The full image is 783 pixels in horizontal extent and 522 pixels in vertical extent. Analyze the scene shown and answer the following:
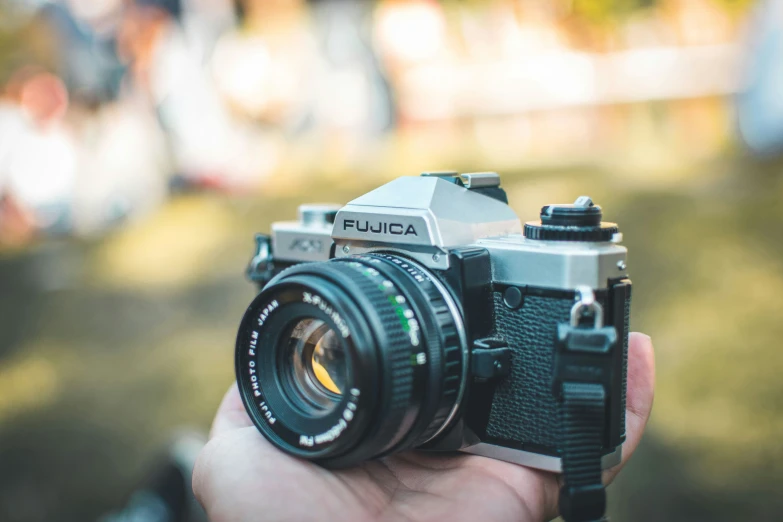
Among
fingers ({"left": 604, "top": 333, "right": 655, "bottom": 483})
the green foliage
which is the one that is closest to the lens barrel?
fingers ({"left": 604, "top": 333, "right": 655, "bottom": 483})

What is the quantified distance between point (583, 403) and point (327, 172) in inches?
104

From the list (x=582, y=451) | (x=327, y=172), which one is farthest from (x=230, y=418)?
(x=327, y=172)

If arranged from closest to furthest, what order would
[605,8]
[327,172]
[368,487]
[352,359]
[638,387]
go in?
[352,359], [368,487], [638,387], [605,8], [327,172]

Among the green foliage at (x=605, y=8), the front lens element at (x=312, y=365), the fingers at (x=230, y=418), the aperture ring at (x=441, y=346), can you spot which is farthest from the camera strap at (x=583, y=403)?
the green foliage at (x=605, y=8)

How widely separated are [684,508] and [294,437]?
4.54ft

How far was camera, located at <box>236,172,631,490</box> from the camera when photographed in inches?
34.0

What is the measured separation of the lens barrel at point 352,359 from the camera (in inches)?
33.3

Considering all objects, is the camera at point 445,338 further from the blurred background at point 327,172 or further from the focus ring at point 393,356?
the blurred background at point 327,172

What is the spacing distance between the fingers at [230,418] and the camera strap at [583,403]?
425 millimetres

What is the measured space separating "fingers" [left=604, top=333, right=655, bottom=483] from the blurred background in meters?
1.00

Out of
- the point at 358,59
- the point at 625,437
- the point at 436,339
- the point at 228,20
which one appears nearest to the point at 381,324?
the point at 436,339

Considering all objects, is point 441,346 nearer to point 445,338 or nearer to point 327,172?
point 445,338

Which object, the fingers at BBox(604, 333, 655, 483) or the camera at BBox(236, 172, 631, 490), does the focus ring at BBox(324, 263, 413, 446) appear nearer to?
the camera at BBox(236, 172, 631, 490)

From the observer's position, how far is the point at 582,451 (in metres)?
0.88
